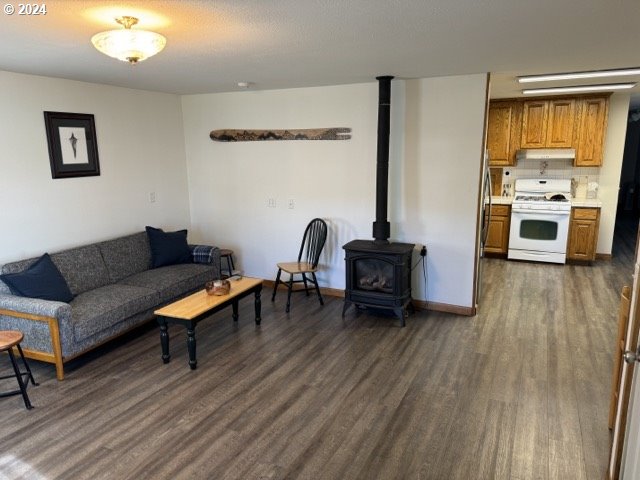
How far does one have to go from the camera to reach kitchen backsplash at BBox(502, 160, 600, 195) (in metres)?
6.51

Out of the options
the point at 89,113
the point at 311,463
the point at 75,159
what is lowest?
the point at 311,463

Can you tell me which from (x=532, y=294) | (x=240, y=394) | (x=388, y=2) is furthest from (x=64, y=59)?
(x=532, y=294)

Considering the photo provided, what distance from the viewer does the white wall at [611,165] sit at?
618 centimetres

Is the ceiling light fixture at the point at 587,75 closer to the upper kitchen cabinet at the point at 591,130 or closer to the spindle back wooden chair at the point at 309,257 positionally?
the upper kitchen cabinet at the point at 591,130

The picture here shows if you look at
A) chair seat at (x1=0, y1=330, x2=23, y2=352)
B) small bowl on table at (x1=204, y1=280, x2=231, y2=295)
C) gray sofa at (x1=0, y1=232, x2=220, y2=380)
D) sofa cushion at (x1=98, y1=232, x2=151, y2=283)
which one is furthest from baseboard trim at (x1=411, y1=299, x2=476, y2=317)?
chair seat at (x1=0, y1=330, x2=23, y2=352)

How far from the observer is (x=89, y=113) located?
4496mm

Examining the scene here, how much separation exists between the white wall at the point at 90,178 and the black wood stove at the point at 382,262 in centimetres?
252

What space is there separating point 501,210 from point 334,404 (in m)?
4.77

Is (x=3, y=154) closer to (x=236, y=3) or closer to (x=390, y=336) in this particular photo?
(x=236, y=3)

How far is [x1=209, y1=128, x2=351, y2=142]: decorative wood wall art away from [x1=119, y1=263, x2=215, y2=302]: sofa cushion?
64.9 inches

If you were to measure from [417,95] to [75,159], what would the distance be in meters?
3.46

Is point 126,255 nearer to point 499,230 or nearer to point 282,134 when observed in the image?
point 282,134

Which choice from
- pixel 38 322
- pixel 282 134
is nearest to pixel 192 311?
pixel 38 322

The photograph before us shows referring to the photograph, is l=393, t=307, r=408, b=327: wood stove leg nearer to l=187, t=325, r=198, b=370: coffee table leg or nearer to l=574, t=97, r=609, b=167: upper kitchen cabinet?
l=187, t=325, r=198, b=370: coffee table leg
